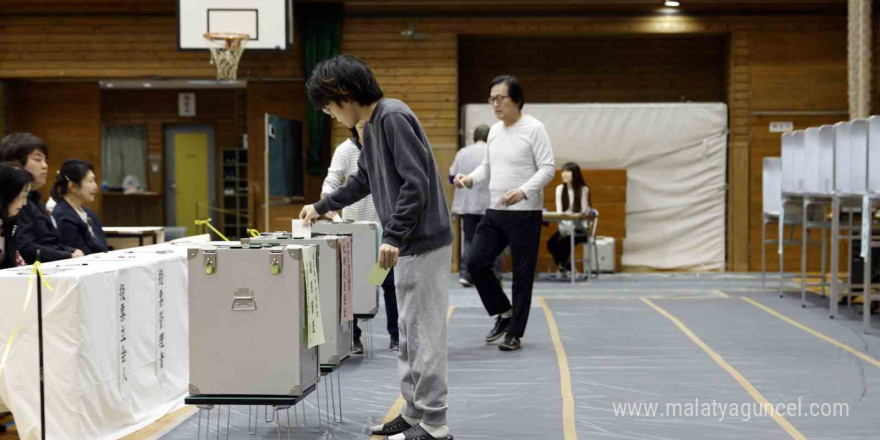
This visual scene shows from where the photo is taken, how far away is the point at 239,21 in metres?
11.1

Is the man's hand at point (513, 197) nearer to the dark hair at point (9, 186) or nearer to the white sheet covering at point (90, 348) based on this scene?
the white sheet covering at point (90, 348)

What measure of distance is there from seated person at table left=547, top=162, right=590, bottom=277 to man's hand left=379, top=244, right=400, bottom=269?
24.5ft

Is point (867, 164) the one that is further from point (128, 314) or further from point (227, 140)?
point (227, 140)

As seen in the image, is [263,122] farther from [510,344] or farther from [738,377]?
[738,377]

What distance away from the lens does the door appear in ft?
61.8

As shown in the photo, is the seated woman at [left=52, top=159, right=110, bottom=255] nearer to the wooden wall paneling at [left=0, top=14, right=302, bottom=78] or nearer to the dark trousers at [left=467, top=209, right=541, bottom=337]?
the dark trousers at [left=467, top=209, right=541, bottom=337]

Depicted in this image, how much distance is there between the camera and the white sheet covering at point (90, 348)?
3.67 metres

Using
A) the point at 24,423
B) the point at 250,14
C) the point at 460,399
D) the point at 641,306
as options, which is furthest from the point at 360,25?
the point at 24,423

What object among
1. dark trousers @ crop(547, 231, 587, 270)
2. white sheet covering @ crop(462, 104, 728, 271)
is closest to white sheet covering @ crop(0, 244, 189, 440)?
dark trousers @ crop(547, 231, 587, 270)

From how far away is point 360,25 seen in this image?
12.6 metres

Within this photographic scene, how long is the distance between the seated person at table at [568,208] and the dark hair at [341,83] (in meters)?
7.43

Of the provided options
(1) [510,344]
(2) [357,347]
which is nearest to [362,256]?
(2) [357,347]

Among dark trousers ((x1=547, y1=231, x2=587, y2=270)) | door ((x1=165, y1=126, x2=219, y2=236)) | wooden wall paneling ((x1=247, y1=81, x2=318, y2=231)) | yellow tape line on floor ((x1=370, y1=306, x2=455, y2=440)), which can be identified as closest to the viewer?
yellow tape line on floor ((x1=370, y1=306, x2=455, y2=440))

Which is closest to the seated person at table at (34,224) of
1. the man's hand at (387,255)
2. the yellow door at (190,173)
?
the man's hand at (387,255)
